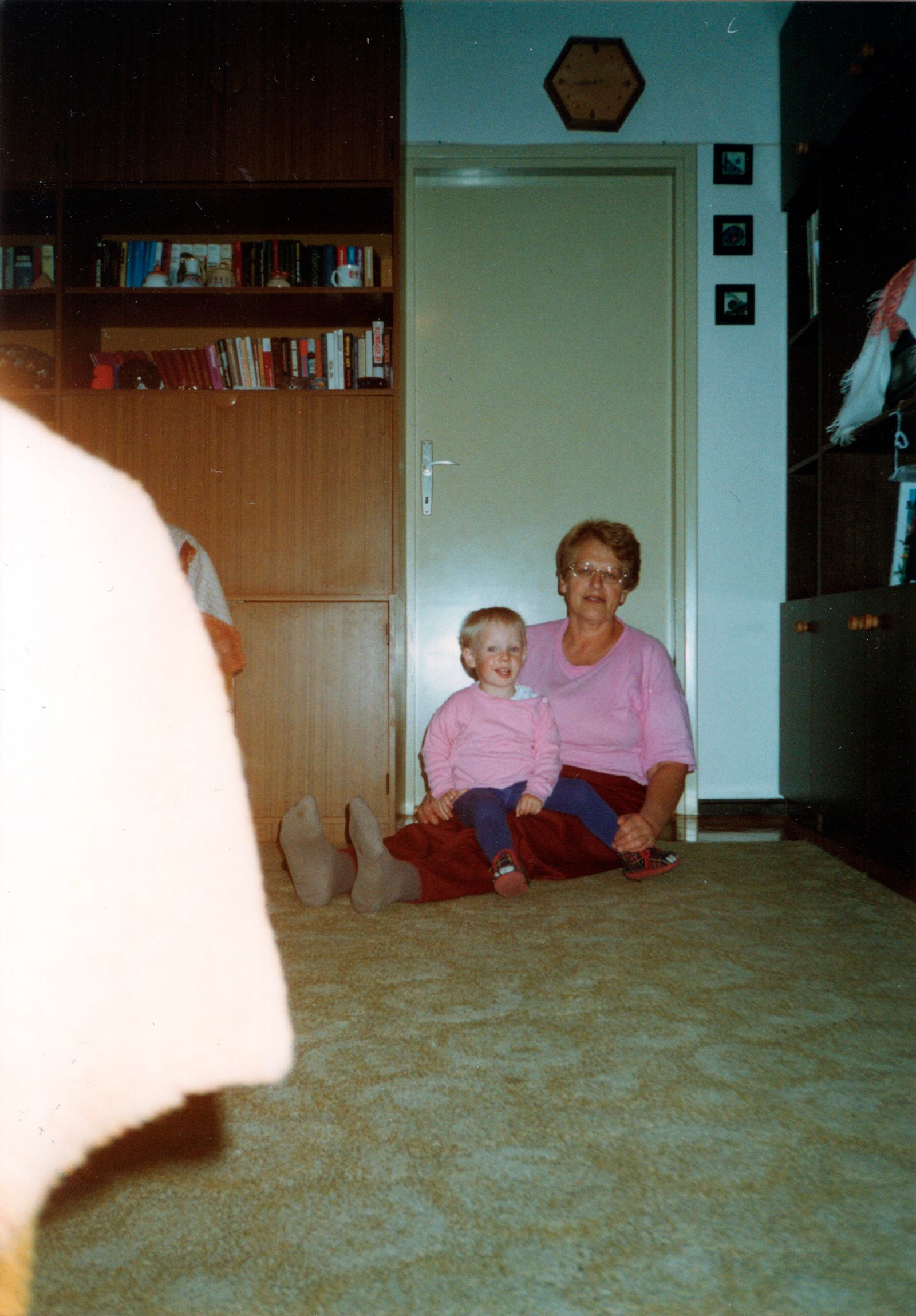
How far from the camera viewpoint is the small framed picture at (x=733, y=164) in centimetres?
310

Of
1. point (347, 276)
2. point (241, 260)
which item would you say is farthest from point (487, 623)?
point (241, 260)

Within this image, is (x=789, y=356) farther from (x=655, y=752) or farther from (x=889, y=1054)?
(x=889, y=1054)

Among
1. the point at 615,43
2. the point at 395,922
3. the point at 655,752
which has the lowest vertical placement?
the point at 395,922

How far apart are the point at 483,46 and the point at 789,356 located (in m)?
1.48

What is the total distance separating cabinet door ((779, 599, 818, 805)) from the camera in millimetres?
2617

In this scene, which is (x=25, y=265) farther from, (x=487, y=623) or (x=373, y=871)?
(x=373, y=871)

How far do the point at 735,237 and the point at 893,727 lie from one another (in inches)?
75.9

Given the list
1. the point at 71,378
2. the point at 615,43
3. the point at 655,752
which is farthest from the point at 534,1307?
the point at 615,43

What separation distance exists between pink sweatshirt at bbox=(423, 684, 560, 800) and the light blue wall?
4.05 ft

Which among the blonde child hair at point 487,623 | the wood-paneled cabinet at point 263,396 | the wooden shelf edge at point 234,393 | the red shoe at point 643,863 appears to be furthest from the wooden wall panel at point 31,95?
the red shoe at point 643,863

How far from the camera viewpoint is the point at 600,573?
2.25 metres

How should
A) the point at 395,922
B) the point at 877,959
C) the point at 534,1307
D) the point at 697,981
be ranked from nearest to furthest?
the point at 534,1307 < the point at 697,981 < the point at 877,959 < the point at 395,922

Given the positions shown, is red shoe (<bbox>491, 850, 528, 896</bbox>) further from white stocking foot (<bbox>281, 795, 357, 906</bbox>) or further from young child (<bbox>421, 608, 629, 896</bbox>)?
white stocking foot (<bbox>281, 795, 357, 906</bbox>)

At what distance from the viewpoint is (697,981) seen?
1.32m
